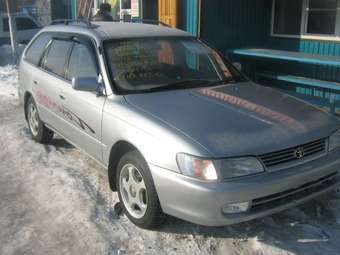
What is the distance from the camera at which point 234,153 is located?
3400 millimetres

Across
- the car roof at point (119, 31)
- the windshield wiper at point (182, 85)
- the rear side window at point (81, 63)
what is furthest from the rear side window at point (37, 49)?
the windshield wiper at point (182, 85)

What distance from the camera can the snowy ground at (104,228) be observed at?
3.72 metres

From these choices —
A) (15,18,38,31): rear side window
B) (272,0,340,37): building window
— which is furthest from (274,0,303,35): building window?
(15,18,38,31): rear side window

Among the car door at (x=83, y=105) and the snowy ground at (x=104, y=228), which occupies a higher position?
the car door at (x=83, y=105)

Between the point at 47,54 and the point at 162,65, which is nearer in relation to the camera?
the point at 162,65

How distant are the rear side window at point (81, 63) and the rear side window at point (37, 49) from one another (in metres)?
1.01

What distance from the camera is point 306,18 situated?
358 inches

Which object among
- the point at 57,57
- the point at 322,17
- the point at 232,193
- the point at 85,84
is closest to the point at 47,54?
the point at 57,57

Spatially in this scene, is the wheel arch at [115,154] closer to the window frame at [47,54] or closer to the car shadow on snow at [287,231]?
the car shadow on snow at [287,231]

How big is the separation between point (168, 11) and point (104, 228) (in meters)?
6.52

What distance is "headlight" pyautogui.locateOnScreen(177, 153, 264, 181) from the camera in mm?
3367

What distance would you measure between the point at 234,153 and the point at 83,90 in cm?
171

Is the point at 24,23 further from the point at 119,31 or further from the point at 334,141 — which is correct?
the point at 334,141

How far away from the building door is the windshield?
435 cm
